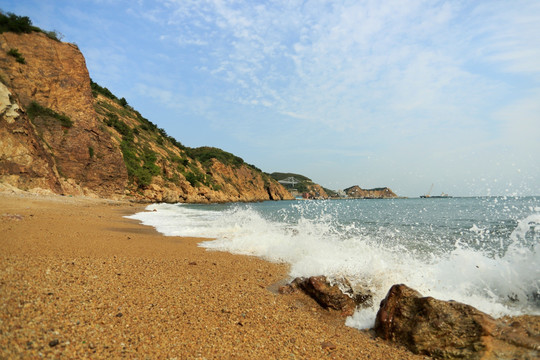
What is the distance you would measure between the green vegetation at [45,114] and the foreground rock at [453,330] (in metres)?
30.1

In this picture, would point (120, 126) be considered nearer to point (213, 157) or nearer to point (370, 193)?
point (213, 157)

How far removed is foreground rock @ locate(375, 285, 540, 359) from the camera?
2627 millimetres

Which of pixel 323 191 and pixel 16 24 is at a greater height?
pixel 16 24

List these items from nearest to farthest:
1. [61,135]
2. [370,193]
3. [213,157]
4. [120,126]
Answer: [61,135], [120,126], [213,157], [370,193]

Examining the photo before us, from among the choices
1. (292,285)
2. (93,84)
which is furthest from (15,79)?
(292,285)

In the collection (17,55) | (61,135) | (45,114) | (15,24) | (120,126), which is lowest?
(61,135)

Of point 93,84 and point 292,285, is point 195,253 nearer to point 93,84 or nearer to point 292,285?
point 292,285

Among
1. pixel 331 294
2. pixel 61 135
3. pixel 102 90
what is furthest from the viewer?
pixel 102 90

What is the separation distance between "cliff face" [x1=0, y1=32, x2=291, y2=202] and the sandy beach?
18.3 meters

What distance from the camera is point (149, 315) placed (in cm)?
287

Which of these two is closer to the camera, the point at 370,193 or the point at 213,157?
the point at 213,157

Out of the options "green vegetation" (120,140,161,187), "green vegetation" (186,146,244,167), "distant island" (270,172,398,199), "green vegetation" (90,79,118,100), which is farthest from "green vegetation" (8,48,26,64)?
"distant island" (270,172,398,199)

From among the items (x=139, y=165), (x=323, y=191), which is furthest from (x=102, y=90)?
(x=323, y=191)

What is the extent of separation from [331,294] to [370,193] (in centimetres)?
16442
